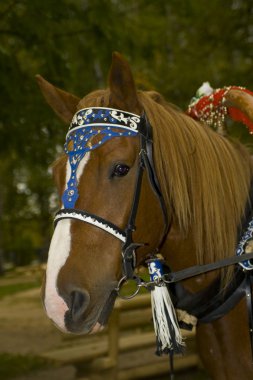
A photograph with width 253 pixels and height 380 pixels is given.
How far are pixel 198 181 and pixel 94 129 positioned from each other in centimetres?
57

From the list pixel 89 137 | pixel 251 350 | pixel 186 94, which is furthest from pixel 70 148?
pixel 186 94

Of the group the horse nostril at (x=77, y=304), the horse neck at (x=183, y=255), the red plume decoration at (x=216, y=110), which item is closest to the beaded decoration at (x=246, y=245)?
the horse neck at (x=183, y=255)

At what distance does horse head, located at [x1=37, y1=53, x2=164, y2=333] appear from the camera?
2121 millimetres

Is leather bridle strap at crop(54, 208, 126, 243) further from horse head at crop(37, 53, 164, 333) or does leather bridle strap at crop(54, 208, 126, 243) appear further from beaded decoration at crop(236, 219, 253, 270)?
beaded decoration at crop(236, 219, 253, 270)

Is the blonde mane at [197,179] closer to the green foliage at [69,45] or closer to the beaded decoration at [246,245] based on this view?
the beaded decoration at [246,245]

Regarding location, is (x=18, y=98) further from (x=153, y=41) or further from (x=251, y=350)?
(x=251, y=350)

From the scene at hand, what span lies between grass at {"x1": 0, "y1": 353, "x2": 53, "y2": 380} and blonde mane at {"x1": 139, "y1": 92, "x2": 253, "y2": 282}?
5.01 m

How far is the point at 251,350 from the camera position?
258 cm

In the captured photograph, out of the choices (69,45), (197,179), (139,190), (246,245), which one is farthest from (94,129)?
(69,45)

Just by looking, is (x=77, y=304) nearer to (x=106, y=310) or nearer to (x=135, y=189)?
(x=106, y=310)

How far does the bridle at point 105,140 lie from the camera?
2.23 meters

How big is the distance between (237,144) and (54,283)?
133cm

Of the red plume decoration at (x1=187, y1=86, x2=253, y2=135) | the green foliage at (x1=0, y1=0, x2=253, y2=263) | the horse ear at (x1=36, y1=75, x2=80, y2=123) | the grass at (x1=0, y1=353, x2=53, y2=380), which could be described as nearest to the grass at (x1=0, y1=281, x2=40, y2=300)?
the grass at (x1=0, y1=353, x2=53, y2=380)

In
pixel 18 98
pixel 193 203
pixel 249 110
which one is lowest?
pixel 193 203
